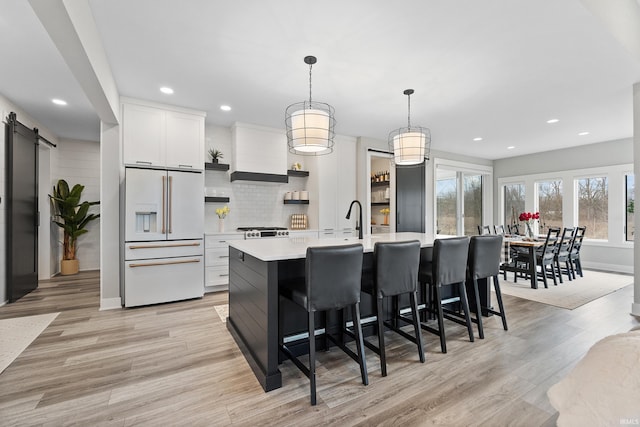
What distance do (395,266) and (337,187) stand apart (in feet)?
11.0

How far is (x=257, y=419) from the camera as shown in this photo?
5.65 ft

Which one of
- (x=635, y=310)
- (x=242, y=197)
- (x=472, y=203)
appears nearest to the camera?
(x=635, y=310)

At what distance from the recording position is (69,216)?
5.50 metres

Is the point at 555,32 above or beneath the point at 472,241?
above

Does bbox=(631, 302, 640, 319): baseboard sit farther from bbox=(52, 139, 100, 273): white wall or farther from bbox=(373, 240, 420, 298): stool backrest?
bbox=(52, 139, 100, 273): white wall

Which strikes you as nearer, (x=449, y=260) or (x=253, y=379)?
(x=253, y=379)

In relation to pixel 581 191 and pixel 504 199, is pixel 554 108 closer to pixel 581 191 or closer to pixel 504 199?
pixel 581 191

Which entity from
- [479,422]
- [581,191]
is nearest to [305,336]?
[479,422]

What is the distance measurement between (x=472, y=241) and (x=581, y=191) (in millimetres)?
5741

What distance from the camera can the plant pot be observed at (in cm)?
562

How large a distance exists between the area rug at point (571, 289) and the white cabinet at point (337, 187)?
282 cm

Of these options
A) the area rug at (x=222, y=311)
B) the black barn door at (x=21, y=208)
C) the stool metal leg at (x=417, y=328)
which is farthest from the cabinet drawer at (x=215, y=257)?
the stool metal leg at (x=417, y=328)

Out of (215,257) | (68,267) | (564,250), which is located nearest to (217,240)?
(215,257)

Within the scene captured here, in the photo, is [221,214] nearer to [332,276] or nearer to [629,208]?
[332,276]
